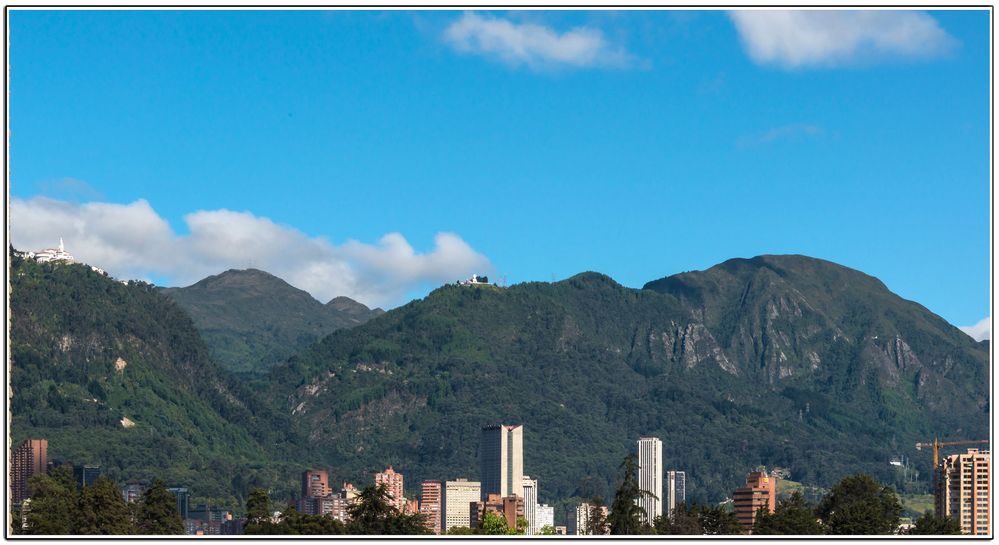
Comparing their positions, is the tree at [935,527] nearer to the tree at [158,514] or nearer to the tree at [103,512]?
the tree at [158,514]

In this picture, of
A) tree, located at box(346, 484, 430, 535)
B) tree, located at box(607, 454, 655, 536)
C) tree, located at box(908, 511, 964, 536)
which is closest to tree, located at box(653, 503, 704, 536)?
tree, located at box(607, 454, 655, 536)

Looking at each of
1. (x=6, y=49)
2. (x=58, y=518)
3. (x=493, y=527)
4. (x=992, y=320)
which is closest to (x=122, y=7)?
(x=6, y=49)

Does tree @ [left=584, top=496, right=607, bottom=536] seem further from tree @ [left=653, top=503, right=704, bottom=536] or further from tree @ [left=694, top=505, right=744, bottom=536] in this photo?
tree @ [left=694, top=505, right=744, bottom=536]

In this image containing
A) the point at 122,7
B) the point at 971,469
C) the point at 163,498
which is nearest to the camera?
the point at 122,7

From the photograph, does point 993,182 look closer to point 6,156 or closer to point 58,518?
point 6,156

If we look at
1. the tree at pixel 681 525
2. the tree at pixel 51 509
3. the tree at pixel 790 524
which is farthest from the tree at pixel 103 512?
the tree at pixel 790 524

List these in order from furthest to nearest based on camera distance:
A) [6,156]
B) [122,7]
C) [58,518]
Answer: [58,518] < [122,7] < [6,156]
